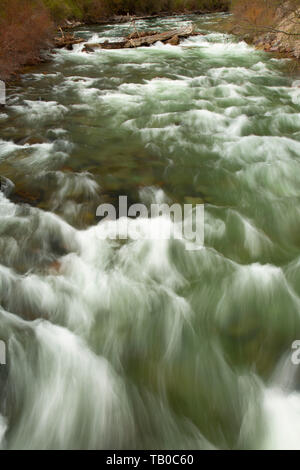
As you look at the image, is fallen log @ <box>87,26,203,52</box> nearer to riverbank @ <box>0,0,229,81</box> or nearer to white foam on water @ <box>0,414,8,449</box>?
riverbank @ <box>0,0,229,81</box>

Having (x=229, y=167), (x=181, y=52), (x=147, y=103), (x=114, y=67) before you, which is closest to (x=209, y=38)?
(x=181, y=52)

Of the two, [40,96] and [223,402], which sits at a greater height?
[40,96]

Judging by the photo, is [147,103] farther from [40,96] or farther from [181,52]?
[181,52]

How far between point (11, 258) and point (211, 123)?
5909 mm

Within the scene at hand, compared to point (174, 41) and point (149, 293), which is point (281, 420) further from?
point (174, 41)

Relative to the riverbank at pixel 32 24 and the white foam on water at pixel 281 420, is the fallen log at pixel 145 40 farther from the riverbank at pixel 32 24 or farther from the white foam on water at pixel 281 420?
the white foam on water at pixel 281 420

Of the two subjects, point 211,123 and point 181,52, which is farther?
point 181,52

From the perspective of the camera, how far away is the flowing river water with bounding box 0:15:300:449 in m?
2.59

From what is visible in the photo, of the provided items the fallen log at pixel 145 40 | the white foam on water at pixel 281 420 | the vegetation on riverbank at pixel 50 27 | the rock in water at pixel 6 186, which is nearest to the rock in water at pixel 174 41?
the fallen log at pixel 145 40

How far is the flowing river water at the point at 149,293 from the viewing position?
2586 millimetres

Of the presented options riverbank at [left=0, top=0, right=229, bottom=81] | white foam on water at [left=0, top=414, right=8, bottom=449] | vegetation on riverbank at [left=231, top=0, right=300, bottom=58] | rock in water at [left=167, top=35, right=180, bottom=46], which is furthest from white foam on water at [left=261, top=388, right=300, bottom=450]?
rock in water at [left=167, top=35, right=180, bottom=46]

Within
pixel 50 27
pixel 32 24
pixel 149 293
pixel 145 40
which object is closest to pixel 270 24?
pixel 145 40
